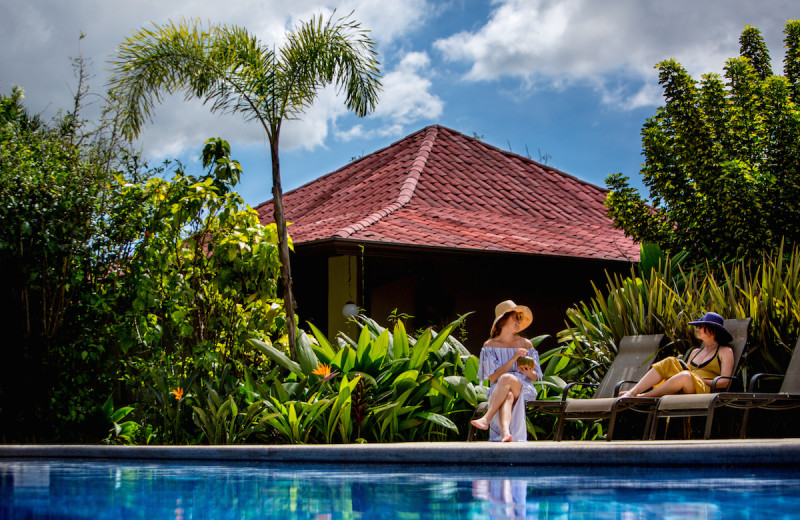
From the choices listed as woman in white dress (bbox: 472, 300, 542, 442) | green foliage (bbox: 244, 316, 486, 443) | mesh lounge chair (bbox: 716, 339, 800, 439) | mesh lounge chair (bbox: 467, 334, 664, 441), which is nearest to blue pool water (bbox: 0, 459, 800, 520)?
green foliage (bbox: 244, 316, 486, 443)

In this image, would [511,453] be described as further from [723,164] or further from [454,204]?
[454,204]

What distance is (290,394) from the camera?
25.2ft

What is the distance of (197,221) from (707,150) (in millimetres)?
6646

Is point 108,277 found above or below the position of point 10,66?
below

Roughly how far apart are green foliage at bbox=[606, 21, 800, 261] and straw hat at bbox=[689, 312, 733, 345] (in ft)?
12.7

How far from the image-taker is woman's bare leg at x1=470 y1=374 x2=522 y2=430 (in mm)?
6707

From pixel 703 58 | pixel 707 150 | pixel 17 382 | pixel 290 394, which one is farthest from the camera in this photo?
pixel 703 58

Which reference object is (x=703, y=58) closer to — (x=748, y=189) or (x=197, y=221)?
(x=748, y=189)

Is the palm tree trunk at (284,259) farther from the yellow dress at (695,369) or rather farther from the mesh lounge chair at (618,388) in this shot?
the yellow dress at (695,369)

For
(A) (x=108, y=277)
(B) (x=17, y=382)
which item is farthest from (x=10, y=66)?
(B) (x=17, y=382)

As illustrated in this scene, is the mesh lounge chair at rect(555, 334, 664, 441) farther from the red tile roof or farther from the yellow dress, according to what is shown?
the red tile roof

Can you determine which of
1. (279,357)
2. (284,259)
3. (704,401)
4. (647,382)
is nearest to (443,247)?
(284,259)

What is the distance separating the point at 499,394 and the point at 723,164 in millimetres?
5376

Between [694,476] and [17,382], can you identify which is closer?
[694,476]
